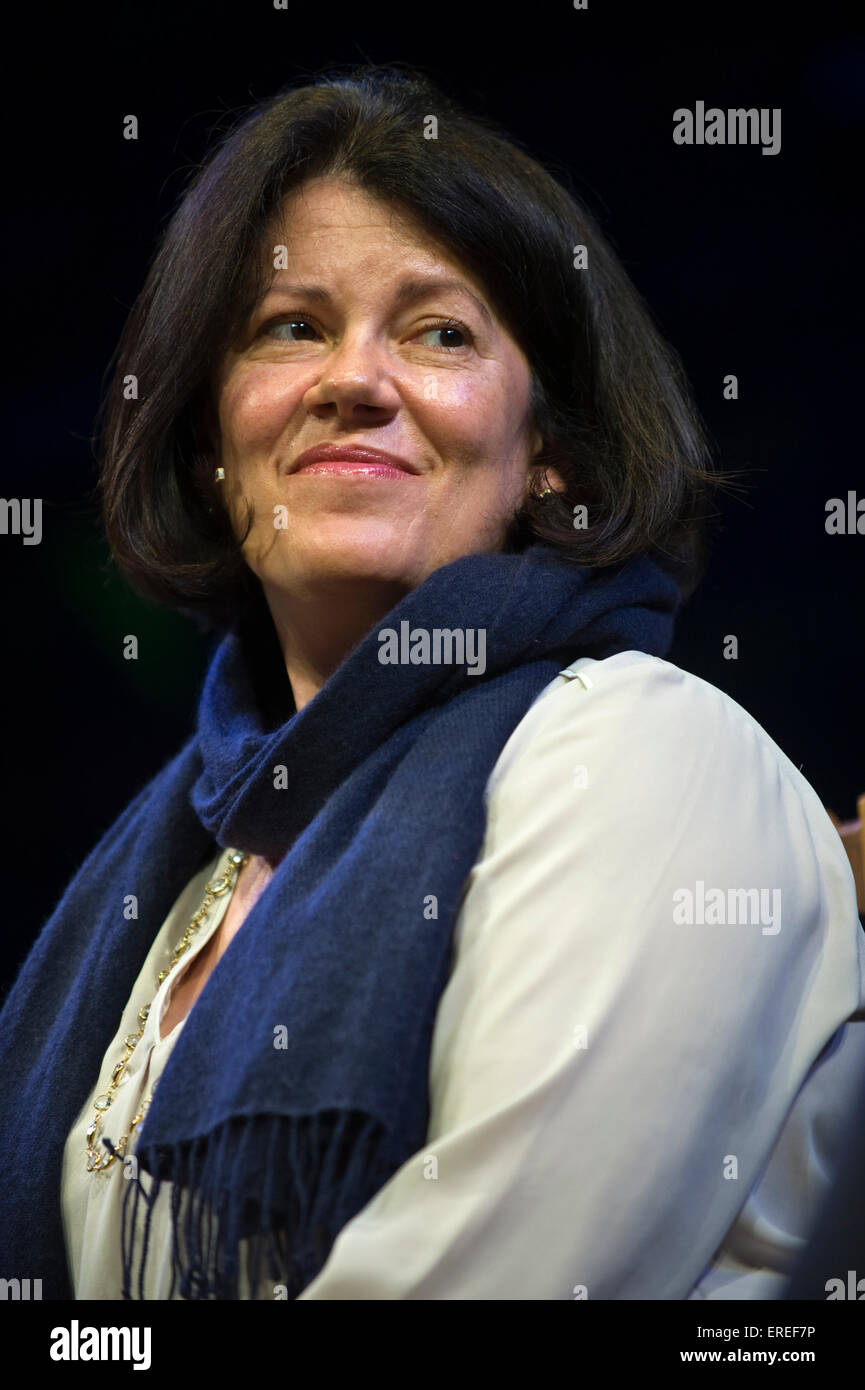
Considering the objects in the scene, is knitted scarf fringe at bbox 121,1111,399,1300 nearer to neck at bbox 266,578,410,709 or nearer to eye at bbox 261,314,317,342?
neck at bbox 266,578,410,709

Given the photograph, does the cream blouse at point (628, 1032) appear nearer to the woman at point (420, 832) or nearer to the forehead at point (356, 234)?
the woman at point (420, 832)

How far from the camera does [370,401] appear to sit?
138 centimetres

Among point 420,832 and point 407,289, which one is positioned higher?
point 407,289

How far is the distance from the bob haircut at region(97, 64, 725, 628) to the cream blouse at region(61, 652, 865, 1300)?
0.30 metres

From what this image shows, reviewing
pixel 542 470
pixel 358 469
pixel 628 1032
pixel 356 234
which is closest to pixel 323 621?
pixel 358 469

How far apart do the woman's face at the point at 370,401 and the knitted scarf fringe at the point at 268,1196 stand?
0.59 metres

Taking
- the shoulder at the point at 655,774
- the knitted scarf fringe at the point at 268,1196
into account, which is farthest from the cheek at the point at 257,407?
the knitted scarf fringe at the point at 268,1196

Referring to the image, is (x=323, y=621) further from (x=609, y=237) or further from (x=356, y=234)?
(x=609, y=237)

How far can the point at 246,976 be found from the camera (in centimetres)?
114

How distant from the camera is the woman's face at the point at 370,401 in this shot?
1.39 metres

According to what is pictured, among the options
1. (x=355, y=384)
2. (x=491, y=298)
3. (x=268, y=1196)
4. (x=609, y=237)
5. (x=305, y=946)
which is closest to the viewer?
(x=268, y=1196)

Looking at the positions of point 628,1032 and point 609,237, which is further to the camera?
point 609,237

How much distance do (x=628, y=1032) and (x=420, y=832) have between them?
0.23 m
